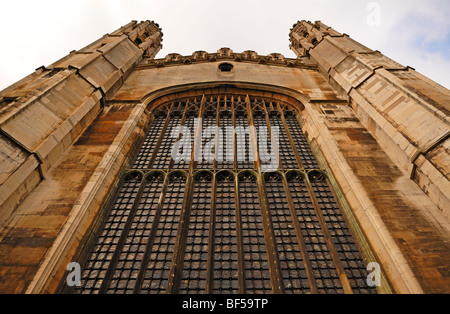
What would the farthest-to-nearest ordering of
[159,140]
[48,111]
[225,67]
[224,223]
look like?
[225,67] → [159,140] → [48,111] → [224,223]

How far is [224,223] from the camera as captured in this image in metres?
6.90

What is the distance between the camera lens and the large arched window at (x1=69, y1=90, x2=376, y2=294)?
18.2ft

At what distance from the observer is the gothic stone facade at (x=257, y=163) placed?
5.43 m

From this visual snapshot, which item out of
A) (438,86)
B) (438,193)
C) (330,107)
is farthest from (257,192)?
(438,86)

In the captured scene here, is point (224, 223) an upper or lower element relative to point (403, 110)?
lower

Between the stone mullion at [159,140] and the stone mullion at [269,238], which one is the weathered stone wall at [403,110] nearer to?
the stone mullion at [269,238]

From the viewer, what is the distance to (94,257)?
5996 mm

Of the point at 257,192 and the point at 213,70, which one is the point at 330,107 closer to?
the point at 257,192

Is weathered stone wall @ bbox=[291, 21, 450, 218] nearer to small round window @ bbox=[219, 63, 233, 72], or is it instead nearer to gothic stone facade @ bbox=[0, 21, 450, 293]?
gothic stone facade @ bbox=[0, 21, 450, 293]

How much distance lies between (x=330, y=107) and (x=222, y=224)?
6.90 metres

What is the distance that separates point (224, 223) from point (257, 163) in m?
2.61

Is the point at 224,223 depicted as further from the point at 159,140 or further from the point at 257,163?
the point at 159,140

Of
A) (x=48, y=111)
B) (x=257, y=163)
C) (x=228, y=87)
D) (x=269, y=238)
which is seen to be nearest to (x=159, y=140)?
(x=48, y=111)

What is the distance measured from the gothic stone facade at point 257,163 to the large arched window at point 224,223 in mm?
100
